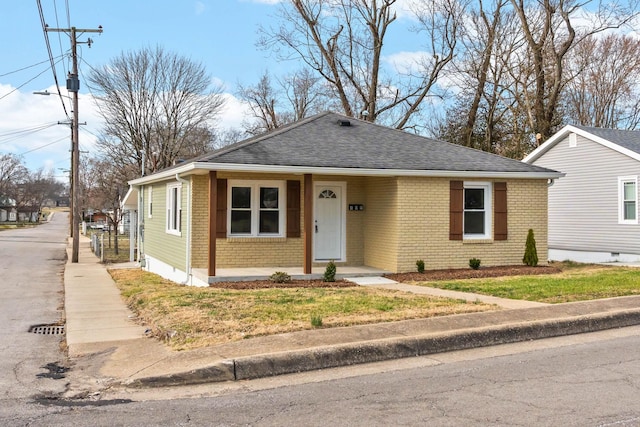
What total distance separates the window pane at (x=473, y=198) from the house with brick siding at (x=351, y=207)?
0.03 m

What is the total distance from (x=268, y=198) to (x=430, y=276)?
438 cm

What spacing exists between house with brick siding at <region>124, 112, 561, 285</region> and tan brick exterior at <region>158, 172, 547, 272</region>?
3 centimetres

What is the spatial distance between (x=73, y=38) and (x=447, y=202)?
19.2m

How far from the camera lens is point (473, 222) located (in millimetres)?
15758

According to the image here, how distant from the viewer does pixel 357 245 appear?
53.2 ft

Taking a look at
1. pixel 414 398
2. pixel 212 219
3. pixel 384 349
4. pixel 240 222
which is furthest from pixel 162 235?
pixel 414 398

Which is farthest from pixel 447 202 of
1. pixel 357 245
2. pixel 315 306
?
pixel 315 306

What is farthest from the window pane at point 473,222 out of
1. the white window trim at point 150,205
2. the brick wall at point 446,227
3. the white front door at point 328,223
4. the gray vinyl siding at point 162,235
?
the white window trim at point 150,205

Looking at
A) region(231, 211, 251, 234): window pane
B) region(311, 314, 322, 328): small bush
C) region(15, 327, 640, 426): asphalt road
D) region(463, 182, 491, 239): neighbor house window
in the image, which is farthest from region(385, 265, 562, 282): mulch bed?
region(15, 327, 640, 426): asphalt road

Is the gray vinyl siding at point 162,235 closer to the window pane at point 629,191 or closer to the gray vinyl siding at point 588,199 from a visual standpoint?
the gray vinyl siding at point 588,199

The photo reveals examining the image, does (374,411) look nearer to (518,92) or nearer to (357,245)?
(357,245)

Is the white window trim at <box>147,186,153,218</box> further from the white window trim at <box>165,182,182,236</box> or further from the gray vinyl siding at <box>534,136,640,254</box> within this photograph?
the gray vinyl siding at <box>534,136,640,254</box>

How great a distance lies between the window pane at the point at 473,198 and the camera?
51.6 ft

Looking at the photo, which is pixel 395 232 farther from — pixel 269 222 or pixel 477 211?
pixel 269 222
